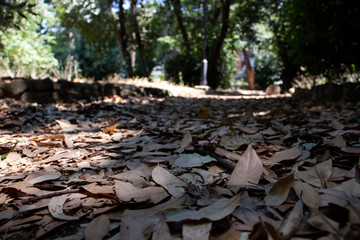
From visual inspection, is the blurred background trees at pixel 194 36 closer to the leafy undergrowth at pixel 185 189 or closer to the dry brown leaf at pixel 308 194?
the leafy undergrowth at pixel 185 189

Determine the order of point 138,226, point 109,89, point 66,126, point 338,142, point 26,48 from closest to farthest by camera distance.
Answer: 1. point 138,226
2. point 338,142
3. point 66,126
4. point 109,89
5. point 26,48

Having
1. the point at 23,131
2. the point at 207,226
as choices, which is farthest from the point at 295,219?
the point at 23,131

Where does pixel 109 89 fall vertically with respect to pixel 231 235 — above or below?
above

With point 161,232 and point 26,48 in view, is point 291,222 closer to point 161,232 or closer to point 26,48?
point 161,232

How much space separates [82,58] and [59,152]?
690 inches

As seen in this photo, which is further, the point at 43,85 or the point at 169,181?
the point at 43,85

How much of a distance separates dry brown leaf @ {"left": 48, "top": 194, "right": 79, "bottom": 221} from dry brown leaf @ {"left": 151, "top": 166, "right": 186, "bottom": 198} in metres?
0.36

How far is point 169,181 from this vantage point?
115cm

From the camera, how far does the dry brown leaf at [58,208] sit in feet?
3.00

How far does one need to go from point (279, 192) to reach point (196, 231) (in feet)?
1.21

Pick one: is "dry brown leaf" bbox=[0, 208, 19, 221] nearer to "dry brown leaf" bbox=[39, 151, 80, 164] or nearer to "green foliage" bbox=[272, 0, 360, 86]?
"dry brown leaf" bbox=[39, 151, 80, 164]

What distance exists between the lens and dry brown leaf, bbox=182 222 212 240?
0.74 m

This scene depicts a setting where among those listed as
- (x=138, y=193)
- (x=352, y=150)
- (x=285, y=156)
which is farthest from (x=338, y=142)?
(x=138, y=193)

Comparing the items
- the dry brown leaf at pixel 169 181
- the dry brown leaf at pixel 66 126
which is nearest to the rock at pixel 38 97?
the dry brown leaf at pixel 66 126
